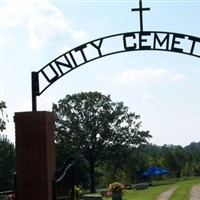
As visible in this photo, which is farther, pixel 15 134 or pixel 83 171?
pixel 83 171

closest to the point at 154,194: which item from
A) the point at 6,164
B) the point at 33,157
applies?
the point at 6,164

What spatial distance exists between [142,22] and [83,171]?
45.7 m

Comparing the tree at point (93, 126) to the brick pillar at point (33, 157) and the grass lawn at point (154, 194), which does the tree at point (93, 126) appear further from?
the brick pillar at point (33, 157)

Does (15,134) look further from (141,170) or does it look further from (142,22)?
(141,170)

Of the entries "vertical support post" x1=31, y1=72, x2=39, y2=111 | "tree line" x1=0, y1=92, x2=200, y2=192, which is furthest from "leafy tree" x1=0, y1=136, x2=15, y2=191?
"vertical support post" x1=31, y1=72, x2=39, y2=111

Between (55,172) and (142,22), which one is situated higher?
(142,22)

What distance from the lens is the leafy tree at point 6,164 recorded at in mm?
45000

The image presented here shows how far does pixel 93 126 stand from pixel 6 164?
12716 mm

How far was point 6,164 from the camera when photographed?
47906mm

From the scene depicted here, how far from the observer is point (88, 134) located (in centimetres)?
5744

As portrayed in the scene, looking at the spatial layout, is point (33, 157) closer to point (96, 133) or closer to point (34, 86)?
point (34, 86)

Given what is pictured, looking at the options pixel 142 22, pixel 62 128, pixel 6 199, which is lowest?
pixel 6 199

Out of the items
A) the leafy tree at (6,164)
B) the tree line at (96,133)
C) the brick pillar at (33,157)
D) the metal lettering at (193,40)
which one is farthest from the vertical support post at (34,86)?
the tree line at (96,133)

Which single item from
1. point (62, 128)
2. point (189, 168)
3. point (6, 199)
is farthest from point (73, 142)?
point (6, 199)
